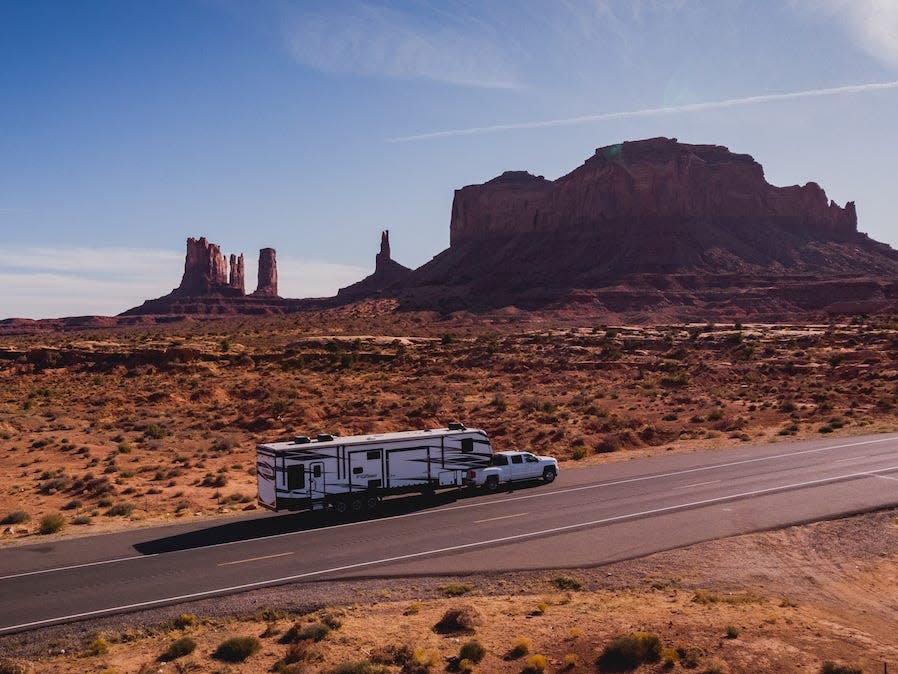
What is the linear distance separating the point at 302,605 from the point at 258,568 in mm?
2962

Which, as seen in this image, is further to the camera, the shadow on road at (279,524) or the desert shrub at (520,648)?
the shadow on road at (279,524)

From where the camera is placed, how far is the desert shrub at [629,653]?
12.4 metres

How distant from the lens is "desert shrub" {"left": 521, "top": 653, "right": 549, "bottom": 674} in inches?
483

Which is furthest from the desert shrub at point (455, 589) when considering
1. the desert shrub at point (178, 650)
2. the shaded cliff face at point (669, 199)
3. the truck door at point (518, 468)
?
the shaded cliff face at point (669, 199)

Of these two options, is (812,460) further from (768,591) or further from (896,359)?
(896,359)

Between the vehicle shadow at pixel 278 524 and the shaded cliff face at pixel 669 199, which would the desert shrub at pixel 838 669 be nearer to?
the vehicle shadow at pixel 278 524

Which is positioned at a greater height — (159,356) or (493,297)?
(493,297)

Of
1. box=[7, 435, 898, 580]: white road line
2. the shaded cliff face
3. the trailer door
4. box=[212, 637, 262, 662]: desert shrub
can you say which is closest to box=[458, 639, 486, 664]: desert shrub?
box=[212, 637, 262, 662]: desert shrub

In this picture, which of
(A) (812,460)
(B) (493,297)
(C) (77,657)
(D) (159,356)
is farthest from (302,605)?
(B) (493,297)

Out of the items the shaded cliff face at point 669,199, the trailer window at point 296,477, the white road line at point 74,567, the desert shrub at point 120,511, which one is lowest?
the desert shrub at point 120,511

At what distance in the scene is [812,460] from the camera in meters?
29.3

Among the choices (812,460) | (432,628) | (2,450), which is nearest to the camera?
(432,628)

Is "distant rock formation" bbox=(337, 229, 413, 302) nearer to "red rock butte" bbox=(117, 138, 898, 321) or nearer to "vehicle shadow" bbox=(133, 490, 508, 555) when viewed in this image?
"red rock butte" bbox=(117, 138, 898, 321)

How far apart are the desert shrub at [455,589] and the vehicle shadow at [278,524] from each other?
6766 mm
